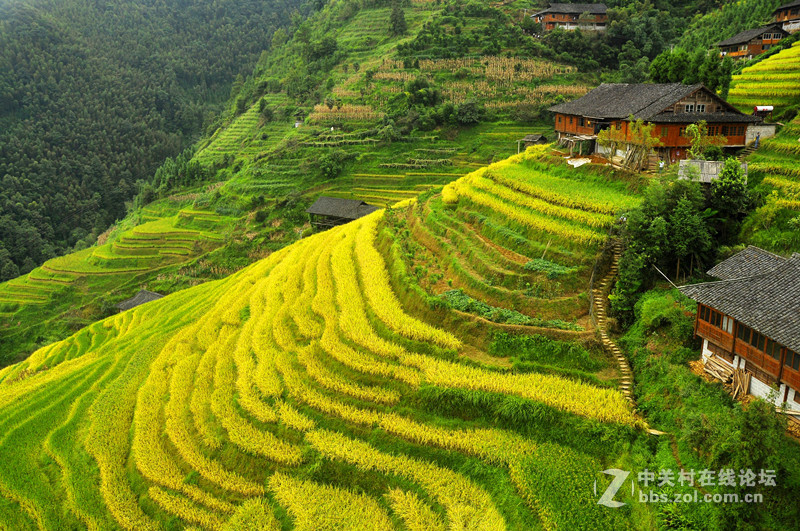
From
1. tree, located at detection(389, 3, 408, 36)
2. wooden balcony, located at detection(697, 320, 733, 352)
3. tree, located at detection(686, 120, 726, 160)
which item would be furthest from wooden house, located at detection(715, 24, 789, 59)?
tree, located at detection(389, 3, 408, 36)

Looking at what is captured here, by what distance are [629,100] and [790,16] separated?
83.8ft

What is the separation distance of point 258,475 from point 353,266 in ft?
41.9

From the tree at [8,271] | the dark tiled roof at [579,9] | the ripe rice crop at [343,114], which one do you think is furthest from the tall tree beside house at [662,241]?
the tree at [8,271]

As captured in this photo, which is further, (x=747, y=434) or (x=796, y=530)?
(x=747, y=434)

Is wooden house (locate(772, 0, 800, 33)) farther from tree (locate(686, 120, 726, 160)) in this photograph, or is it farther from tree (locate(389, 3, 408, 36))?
tree (locate(389, 3, 408, 36))

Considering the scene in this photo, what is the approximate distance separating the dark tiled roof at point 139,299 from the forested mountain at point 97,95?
29.9 m

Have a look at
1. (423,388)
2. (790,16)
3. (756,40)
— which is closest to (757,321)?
(423,388)

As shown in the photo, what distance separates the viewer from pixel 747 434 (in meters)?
11.0

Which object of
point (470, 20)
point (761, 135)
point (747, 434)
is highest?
point (470, 20)

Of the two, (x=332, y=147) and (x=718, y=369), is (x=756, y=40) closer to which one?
(x=332, y=147)

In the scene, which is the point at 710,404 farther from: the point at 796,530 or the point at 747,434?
the point at 796,530

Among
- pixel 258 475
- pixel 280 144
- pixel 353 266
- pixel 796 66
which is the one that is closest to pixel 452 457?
pixel 258 475

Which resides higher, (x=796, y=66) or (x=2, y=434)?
(x=796, y=66)

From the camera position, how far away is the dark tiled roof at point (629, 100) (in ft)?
84.4
